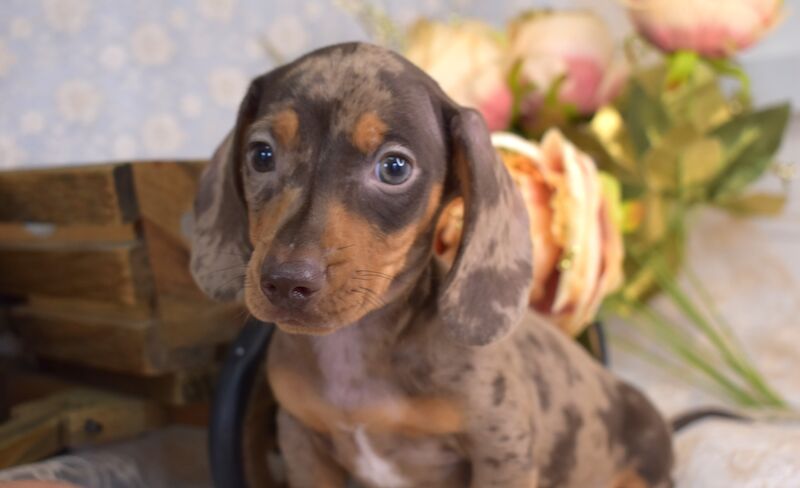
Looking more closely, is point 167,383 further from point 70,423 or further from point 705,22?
point 705,22

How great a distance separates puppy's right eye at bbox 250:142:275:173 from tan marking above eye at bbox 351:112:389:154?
0.09m

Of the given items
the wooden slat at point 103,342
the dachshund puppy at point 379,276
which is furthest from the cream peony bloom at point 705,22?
the wooden slat at point 103,342

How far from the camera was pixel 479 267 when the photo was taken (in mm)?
733

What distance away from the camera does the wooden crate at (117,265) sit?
95cm

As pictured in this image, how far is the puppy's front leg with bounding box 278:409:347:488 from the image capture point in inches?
33.7

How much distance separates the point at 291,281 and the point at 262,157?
0.52 ft

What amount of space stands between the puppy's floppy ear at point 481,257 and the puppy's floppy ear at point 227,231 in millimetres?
200

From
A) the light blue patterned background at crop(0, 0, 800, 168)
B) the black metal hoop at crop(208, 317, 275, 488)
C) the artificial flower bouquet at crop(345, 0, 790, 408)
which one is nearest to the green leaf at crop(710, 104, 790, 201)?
the artificial flower bouquet at crop(345, 0, 790, 408)

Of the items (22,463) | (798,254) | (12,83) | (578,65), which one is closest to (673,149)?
(578,65)

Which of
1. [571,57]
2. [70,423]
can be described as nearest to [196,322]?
[70,423]

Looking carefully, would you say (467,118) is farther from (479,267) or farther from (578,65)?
(578,65)

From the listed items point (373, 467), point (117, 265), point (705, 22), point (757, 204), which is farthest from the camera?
point (757, 204)

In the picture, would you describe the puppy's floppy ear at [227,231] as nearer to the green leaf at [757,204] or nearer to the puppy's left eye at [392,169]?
the puppy's left eye at [392,169]

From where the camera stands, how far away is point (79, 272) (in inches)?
40.1
